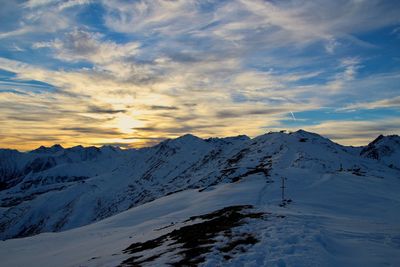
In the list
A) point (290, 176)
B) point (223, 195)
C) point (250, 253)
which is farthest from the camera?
Answer: point (290, 176)

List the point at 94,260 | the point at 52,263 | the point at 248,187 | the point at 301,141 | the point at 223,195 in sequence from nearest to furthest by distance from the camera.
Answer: the point at 94,260 < the point at 52,263 < the point at 223,195 < the point at 248,187 < the point at 301,141

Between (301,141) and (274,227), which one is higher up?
(301,141)

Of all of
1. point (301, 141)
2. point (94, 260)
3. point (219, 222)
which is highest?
point (301, 141)

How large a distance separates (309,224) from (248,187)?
29.1 metres

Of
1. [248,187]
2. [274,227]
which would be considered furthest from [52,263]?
[248,187]

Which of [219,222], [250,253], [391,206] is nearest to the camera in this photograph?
[250,253]

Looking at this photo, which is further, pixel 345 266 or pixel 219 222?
pixel 219 222

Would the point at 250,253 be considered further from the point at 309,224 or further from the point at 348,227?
the point at 348,227

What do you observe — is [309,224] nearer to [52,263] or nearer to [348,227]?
[348,227]

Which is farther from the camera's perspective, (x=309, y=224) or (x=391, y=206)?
(x=391, y=206)

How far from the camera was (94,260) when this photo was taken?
2241cm

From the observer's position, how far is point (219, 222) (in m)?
25.2

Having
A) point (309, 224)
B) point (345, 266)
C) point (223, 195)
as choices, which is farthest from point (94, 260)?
point (223, 195)

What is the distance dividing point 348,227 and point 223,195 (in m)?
25.4
